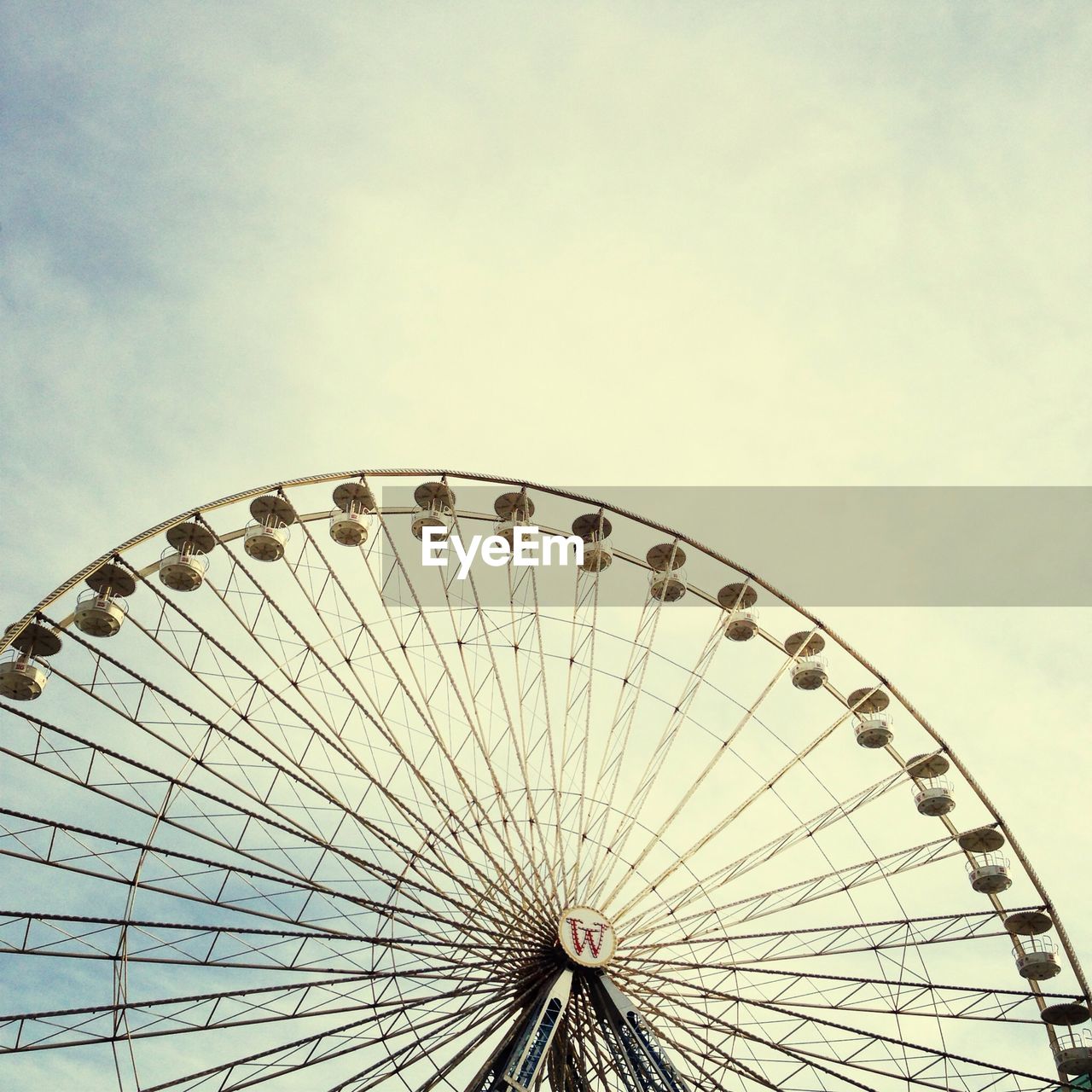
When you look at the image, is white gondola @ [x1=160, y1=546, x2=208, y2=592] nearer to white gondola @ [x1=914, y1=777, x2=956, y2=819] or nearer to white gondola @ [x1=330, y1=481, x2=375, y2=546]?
white gondola @ [x1=330, y1=481, x2=375, y2=546]

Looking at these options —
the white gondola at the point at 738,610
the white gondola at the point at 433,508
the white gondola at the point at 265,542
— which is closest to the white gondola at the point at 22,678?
the white gondola at the point at 265,542

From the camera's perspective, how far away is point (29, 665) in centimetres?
2381

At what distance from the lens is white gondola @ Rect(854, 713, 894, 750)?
29531 mm

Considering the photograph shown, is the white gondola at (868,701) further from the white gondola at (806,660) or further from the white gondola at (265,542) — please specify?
the white gondola at (265,542)

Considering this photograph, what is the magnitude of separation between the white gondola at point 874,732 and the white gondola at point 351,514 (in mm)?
12881

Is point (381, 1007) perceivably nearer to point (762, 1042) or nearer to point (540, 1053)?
point (540, 1053)

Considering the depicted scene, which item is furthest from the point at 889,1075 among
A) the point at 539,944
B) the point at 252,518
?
the point at 252,518

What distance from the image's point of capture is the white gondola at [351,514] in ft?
87.2

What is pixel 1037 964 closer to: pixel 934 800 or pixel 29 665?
pixel 934 800

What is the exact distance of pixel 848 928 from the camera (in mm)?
25781

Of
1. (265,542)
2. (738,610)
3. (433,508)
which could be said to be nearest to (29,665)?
(265,542)

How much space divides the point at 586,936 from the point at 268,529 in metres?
10.6

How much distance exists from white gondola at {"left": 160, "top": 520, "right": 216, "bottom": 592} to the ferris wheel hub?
1004cm

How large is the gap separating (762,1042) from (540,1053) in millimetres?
5033
